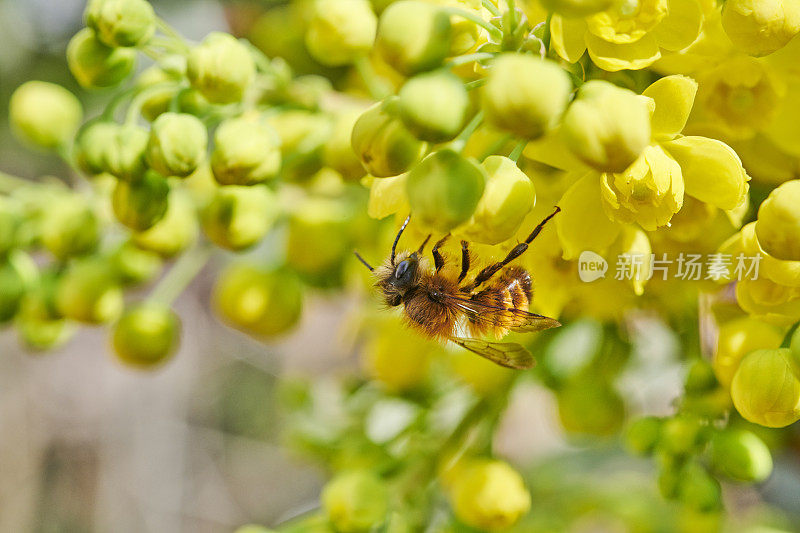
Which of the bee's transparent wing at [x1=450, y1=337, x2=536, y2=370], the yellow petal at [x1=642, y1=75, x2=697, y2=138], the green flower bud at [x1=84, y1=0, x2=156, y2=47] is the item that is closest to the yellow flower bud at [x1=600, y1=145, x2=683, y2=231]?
the yellow petal at [x1=642, y1=75, x2=697, y2=138]

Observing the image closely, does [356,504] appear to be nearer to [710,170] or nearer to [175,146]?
[175,146]

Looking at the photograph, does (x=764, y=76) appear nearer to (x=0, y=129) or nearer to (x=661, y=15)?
(x=661, y=15)

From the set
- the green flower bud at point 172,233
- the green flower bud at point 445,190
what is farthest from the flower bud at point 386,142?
the green flower bud at point 172,233

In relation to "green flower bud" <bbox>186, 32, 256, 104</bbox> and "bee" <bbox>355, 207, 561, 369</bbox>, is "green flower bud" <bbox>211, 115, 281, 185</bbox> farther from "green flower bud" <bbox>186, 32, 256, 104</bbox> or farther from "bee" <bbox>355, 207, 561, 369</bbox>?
"bee" <bbox>355, 207, 561, 369</bbox>

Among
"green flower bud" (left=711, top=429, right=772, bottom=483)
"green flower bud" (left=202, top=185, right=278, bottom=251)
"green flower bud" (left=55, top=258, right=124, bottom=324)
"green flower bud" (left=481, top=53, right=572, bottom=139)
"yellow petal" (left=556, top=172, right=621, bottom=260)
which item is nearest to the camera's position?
"green flower bud" (left=481, top=53, right=572, bottom=139)

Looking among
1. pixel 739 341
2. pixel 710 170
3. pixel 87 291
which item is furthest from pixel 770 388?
pixel 87 291

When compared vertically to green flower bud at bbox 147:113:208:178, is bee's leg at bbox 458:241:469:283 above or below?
below
